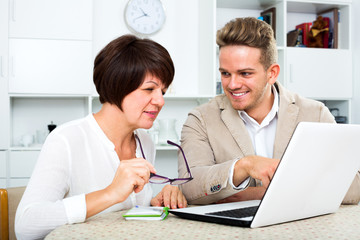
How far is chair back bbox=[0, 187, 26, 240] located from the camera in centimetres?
143

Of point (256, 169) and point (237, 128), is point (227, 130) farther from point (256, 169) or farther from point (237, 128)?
point (256, 169)

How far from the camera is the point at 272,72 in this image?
188cm

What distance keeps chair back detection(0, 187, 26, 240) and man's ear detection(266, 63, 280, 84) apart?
3.73 feet

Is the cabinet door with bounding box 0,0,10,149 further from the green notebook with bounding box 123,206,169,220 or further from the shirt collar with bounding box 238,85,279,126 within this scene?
the green notebook with bounding box 123,206,169,220

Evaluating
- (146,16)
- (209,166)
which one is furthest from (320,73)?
(209,166)

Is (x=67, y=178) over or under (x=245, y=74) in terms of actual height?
under

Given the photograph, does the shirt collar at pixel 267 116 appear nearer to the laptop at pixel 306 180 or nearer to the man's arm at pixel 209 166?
the man's arm at pixel 209 166

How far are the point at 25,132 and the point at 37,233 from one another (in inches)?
100

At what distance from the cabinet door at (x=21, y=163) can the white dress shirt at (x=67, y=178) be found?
186 cm

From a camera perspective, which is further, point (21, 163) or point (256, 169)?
point (21, 163)

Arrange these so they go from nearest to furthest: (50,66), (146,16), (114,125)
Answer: (114,125) → (50,66) → (146,16)

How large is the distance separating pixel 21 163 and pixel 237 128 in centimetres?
208

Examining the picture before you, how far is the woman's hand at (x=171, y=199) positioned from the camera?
1408 mm

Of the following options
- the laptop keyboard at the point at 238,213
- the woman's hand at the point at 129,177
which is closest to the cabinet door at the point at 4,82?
the woman's hand at the point at 129,177
